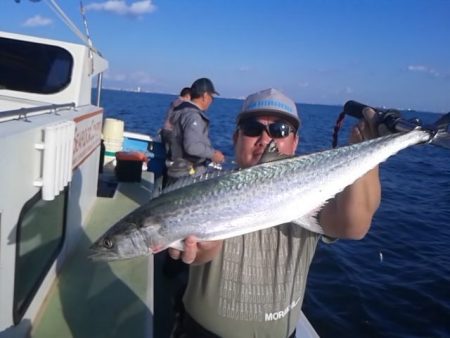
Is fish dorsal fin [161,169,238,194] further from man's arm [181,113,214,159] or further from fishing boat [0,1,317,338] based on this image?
man's arm [181,113,214,159]

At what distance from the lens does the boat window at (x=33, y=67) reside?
4.32m

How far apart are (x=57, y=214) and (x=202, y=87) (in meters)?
4.21

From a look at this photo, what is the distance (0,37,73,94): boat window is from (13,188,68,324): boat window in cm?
140

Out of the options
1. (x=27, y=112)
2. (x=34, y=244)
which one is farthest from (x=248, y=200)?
(x=34, y=244)

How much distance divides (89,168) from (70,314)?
2138 mm

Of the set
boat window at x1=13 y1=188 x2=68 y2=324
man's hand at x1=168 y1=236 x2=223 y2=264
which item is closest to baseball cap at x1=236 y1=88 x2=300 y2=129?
man's hand at x1=168 y1=236 x2=223 y2=264

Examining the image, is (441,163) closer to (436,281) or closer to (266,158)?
(436,281)

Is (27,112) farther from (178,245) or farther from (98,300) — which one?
(98,300)

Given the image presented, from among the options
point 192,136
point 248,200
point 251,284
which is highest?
point 248,200

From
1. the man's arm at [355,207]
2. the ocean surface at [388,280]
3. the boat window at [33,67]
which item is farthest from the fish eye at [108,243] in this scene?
the ocean surface at [388,280]

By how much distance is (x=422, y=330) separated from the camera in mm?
5805

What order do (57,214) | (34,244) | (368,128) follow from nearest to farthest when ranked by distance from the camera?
(368,128) → (34,244) → (57,214)

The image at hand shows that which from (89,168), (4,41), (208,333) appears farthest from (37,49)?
(208,333)

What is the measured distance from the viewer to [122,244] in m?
2.29
